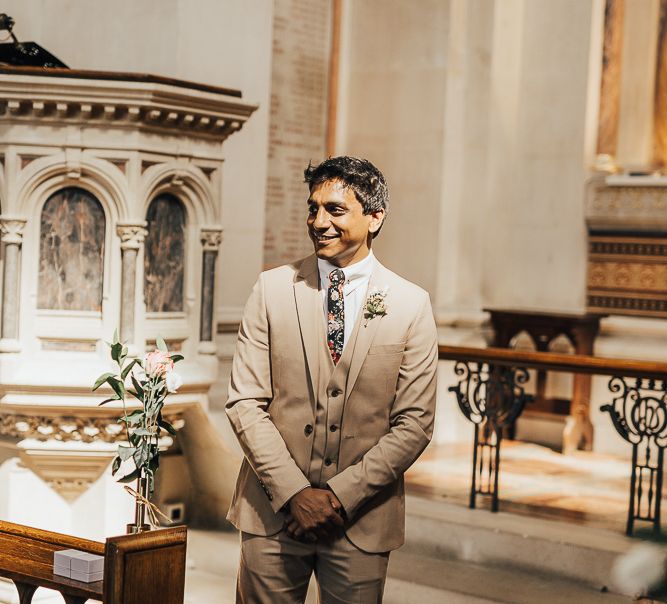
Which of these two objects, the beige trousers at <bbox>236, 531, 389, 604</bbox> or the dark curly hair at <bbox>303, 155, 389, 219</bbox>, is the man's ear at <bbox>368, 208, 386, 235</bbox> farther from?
the beige trousers at <bbox>236, 531, 389, 604</bbox>

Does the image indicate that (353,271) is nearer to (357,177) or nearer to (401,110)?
(357,177)

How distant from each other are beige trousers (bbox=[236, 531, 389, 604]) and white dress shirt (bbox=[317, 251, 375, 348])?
60 cm

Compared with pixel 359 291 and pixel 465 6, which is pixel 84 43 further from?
pixel 359 291

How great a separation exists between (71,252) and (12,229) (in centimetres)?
29

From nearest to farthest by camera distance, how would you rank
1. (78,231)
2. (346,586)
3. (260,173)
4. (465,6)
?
(346,586) → (78,231) → (260,173) → (465,6)

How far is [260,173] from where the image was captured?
24.3 feet

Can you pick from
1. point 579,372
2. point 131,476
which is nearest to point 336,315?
point 131,476

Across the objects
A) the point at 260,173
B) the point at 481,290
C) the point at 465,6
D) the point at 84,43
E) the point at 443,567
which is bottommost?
the point at 443,567

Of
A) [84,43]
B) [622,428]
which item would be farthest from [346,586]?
[84,43]

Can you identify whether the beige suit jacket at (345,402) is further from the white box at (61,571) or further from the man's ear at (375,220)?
the white box at (61,571)

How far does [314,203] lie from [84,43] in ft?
14.0

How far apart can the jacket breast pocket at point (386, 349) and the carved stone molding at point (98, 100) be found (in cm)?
250

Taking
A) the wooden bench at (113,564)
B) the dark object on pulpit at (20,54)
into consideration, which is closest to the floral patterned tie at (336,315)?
the wooden bench at (113,564)

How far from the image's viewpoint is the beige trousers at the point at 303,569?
9.61 ft
